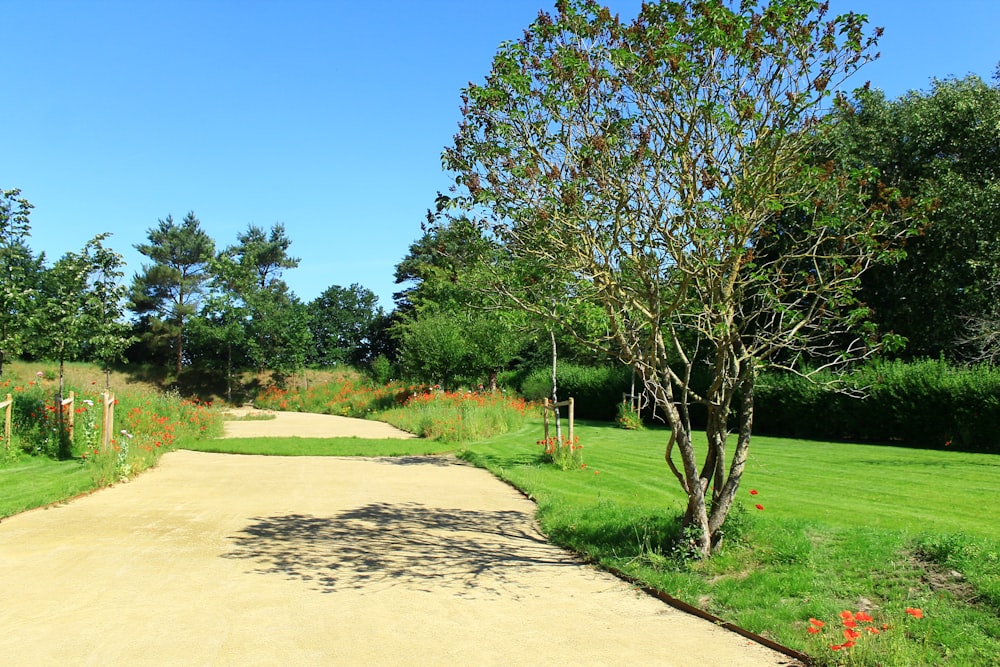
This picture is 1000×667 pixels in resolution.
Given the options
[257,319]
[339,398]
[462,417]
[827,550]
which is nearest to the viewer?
[827,550]

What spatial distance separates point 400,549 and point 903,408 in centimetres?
1734

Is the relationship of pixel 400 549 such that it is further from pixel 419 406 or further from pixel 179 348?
pixel 179 348

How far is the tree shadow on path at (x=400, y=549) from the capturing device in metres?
6.43

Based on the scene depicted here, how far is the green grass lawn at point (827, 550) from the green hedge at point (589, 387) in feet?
60.3

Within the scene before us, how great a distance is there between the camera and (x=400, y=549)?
762 centimetres

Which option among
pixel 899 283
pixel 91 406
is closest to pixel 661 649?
pixel 91 406

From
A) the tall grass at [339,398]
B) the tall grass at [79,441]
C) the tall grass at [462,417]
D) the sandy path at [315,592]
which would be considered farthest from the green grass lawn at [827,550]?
the tall grass at [339,398]

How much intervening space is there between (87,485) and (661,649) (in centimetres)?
990

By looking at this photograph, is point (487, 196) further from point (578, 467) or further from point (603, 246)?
point (578, 467)

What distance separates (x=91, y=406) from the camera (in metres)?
14.7

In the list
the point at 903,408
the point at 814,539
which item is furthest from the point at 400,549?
A: the point at 903,408

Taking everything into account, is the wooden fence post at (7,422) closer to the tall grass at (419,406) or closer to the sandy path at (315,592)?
the sandy path at (315,592)

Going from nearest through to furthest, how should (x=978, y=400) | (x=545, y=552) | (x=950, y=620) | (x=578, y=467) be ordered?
(x=950, y=620) → (x=545, y=552) → (x=578, y=467) → (x=978, y=400)

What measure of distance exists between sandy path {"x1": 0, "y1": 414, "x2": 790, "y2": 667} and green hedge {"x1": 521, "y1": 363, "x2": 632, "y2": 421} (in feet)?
70.5
